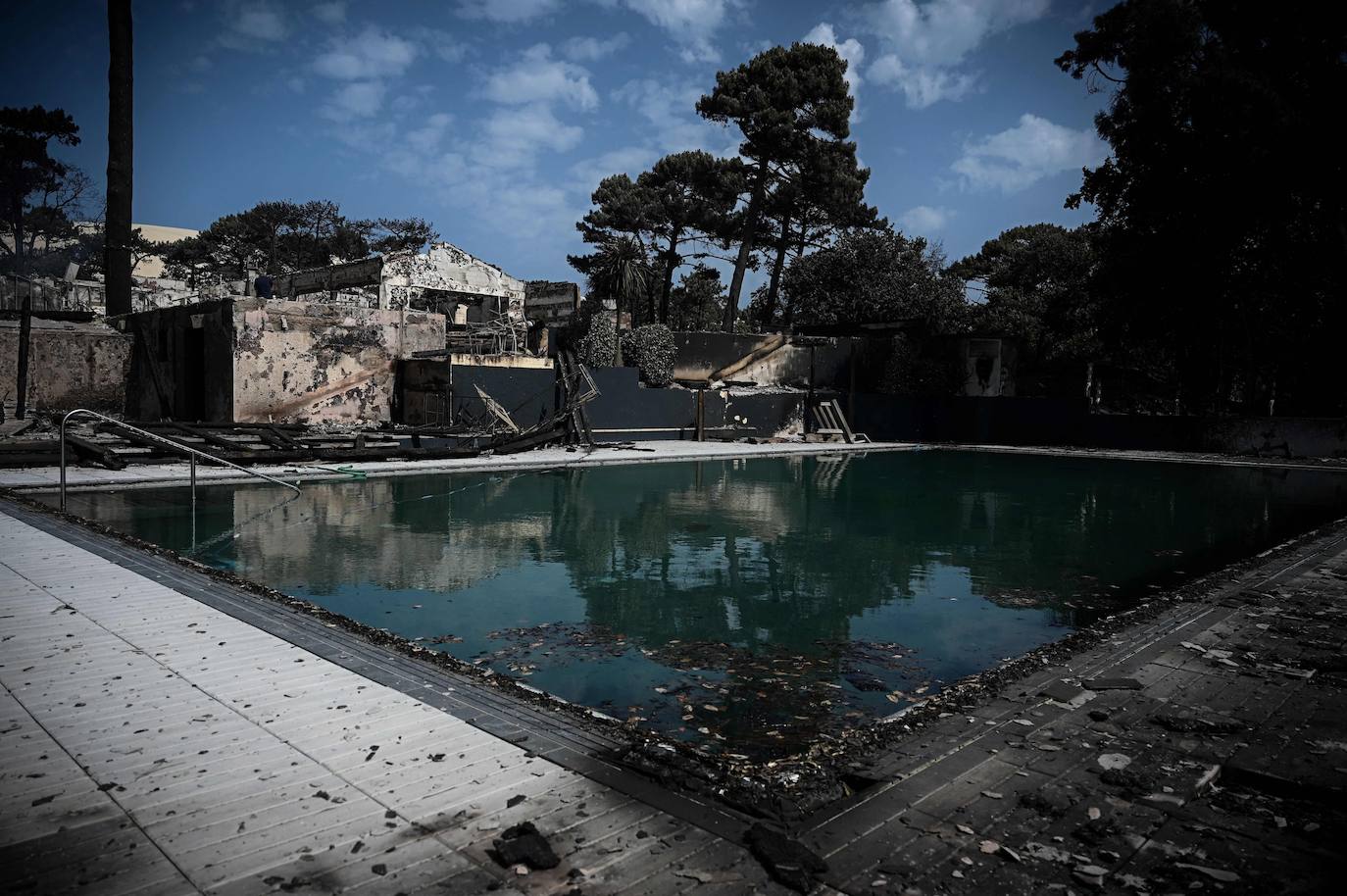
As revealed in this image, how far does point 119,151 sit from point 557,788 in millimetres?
23726

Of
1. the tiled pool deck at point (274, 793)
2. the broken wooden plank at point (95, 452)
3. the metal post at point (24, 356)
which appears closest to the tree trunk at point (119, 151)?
the metal post at point (24, 356)

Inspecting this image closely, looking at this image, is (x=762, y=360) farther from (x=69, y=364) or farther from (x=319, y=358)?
(x=69, y=364)

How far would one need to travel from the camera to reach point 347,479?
13945 mm

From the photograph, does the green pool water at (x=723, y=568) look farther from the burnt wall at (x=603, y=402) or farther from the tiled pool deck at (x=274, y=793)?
the burnt wall at (x=603, y=402)

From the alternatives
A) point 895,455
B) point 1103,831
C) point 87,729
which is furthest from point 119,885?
point 895,455

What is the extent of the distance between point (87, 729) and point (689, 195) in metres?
37.1

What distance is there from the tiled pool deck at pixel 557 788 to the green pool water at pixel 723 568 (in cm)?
94

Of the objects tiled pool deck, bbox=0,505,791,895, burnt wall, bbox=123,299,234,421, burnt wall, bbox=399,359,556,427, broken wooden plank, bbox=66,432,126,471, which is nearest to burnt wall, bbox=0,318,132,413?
burnt wall, bbox=123,299,234,421

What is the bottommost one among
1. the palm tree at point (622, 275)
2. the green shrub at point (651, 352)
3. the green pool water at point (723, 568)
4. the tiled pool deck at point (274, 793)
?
the green pool water at point (723, 568)

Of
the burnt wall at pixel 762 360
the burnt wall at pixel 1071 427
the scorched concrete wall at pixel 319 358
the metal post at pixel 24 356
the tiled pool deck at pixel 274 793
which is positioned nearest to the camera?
the tiled pool deck at pixel 274 793

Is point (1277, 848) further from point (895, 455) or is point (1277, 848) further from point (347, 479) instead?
point (895, 455)

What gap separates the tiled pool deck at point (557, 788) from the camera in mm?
2506

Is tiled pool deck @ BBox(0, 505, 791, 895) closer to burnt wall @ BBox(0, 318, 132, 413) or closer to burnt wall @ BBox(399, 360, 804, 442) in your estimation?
burnt wall @ BBox(399, 360, 804, 442)

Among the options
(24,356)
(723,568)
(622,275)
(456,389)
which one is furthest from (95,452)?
(622,275)
